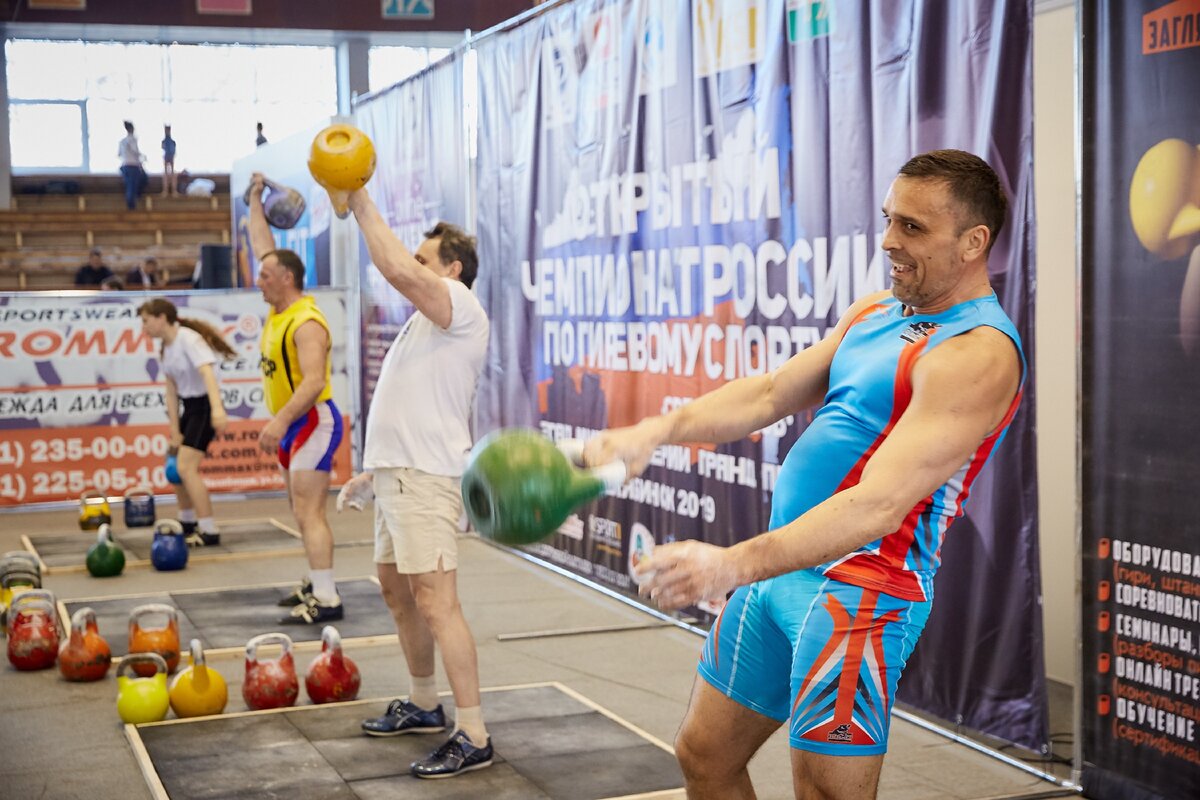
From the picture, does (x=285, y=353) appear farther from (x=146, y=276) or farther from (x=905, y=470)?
(x=146, y=276)

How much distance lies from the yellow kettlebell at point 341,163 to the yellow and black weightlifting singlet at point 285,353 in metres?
1.86

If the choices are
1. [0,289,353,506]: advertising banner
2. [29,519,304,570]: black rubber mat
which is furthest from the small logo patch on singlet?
[0,289,353,506]: advertising banner

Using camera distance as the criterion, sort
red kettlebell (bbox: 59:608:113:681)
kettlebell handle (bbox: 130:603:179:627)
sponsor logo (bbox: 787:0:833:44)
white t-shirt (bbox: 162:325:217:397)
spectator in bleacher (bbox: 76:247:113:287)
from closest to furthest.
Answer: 1. sponsor logo (bbox: 787:0:833:44)
2. kettlebell handle (bbox: 130:603:179:627)
3. red kettlebell (bbox: 59:608:113:681)
4. white t-shirt (bbox: 162:325:217:397)
5. spectator in bleacher (bbox: 76:247:113:287)

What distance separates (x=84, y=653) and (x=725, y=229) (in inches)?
113

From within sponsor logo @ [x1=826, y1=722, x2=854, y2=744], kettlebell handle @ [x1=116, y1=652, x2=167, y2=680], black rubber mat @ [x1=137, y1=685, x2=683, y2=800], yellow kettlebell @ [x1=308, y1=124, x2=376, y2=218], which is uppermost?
yellow kettlebell @ [x1=308, y1=124, x2=376, y2=218]

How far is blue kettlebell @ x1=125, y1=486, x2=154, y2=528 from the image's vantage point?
8305mm

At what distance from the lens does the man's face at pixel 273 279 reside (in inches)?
229

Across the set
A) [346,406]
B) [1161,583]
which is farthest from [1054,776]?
[346,406]

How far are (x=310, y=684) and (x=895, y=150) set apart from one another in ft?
8.55

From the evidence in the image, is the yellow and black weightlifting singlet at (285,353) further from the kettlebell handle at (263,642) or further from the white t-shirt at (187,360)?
the white t-shirt at (187,360)

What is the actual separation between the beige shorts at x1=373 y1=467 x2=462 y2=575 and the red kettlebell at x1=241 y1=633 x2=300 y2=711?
776 mm

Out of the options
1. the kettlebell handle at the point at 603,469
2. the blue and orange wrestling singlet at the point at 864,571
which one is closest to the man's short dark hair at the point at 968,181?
the blue and orange wrestling singlet at the point at 864,571

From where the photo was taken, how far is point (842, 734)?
7.52ft

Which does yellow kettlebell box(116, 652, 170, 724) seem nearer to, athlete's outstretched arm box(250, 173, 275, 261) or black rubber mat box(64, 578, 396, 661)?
black rubber mat box(64, 578, 396, 661)
